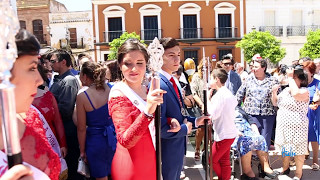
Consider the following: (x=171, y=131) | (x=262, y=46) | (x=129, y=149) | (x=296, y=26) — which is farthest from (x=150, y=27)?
(x=129, y=149)

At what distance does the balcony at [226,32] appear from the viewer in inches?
962

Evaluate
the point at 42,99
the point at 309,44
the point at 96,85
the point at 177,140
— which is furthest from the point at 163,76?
the point at 309,44

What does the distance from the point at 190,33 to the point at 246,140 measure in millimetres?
20898

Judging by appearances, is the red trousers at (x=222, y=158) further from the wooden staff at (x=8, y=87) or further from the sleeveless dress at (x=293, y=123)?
the wooden staff at (x=8, y=87)

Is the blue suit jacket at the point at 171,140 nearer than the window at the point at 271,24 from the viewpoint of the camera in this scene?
Yes

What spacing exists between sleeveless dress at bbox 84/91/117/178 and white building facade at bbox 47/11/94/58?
2228 cm

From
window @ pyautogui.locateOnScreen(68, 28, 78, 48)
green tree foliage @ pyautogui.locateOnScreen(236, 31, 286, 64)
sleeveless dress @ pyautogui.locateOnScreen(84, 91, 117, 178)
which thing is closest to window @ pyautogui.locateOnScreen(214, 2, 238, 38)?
green tree foliage @ pyautogui.locateOnScreen(236, 31, 286, 64)

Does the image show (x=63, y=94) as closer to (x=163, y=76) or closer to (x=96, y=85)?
(x=96, y=85)

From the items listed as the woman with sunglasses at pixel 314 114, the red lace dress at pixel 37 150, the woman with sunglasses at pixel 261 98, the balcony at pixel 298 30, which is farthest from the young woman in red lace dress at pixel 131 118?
the balcony at pixel 298 30

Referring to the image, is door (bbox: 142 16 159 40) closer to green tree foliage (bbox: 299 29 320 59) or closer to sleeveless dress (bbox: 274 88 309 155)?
green tree foliage (bbox: 299 29 320 59)

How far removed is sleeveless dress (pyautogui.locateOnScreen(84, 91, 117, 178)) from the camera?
2.95 m

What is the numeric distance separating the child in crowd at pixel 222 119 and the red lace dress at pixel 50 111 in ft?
5.74

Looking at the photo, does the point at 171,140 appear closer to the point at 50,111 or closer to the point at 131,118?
the point at 131,118

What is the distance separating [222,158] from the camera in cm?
388
